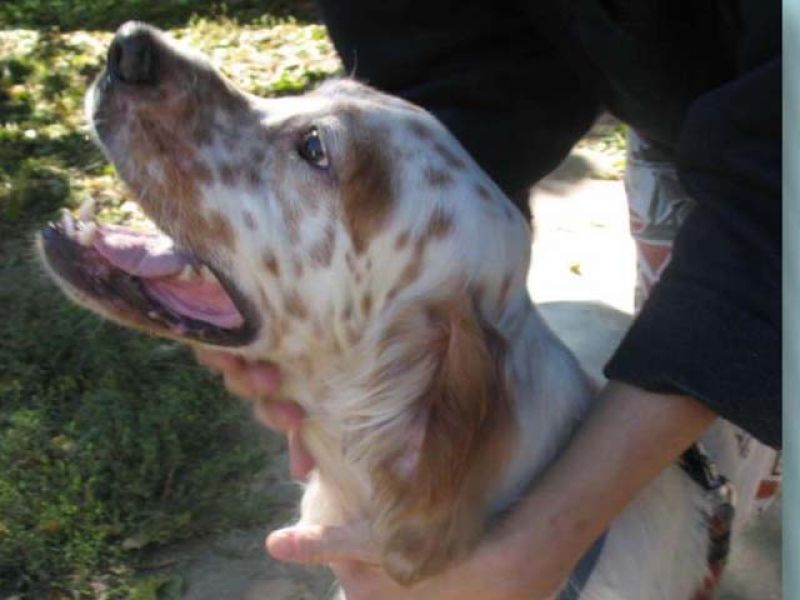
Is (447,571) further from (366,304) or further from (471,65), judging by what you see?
(471,65)

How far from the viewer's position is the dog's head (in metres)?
2.27

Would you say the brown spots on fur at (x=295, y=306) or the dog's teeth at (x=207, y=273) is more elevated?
the dog's teeth at (x=207, y=273)

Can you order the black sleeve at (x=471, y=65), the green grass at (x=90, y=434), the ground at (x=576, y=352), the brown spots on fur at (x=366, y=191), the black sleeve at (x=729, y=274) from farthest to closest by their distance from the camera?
1. the green grass at (x=90, y=434)
2. the ground at (x=576, y=352)
3. the black sleeve at (x=471, y=65)
4. the brown spots on fur at (x=366, y=191)
5. the black sleeve at (x=729, y=274)

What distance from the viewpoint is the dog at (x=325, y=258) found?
226cm

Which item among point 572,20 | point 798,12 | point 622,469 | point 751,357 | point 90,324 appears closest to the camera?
point 798,12

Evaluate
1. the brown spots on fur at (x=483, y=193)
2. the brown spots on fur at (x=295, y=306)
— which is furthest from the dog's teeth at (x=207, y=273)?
the brown spots on fur at (x=483, y=193)

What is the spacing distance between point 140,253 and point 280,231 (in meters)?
0.25

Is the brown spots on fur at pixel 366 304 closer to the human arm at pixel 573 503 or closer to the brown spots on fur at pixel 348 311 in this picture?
the brown spots on fur at pixel 348 311

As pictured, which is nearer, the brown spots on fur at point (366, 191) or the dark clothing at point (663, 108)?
the dark clothing at point (663, 108)

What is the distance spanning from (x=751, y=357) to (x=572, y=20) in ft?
2.77

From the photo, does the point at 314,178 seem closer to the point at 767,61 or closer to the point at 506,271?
the point at 506,271

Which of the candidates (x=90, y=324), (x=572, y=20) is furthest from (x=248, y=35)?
(x=572, y=20)

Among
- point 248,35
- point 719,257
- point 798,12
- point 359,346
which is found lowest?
point 248,35

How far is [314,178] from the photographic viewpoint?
2297 millimetres
